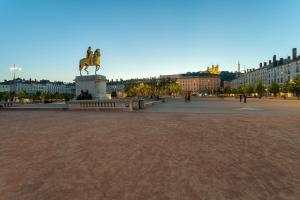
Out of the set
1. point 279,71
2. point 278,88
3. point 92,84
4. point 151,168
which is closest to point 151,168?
point 151,168

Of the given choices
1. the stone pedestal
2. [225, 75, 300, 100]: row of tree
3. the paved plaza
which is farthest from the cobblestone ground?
[225, 75, 300, 100]: row of tree

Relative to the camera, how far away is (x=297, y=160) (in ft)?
25.1

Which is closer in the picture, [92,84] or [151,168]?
[151,168]

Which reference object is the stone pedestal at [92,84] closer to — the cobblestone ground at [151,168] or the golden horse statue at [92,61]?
the golden horse statue at [92,61]

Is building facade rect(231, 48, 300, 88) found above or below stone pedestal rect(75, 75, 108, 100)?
above

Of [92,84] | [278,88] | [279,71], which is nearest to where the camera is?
[92,84]

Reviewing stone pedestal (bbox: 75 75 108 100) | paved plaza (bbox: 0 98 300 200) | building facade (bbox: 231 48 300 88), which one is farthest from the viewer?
building facade (bbox: 231 48 300 88)

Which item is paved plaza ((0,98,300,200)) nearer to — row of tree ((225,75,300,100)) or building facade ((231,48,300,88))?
row of tree ((225,75,300,100))

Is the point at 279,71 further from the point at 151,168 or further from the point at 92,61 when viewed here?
the point at 151,168

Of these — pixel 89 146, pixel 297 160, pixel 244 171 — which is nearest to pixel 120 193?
pixel 244 171

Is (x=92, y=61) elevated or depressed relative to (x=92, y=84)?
elevated

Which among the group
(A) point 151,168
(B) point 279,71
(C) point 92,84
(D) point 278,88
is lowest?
(A) point 151,168

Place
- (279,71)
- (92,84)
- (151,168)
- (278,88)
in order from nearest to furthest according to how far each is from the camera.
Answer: (151,168)
(92,84)
(278,88)
(279,71)

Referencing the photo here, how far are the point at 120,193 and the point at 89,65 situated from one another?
36.2 m
